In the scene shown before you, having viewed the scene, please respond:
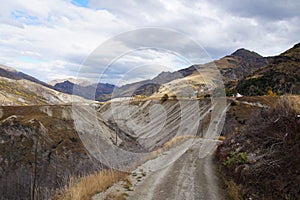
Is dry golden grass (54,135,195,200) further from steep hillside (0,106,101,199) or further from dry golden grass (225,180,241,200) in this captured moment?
steep hillside (0,106,101,199)

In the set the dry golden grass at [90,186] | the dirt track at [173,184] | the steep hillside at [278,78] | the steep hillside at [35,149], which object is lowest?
the steep hillside at [35,149]

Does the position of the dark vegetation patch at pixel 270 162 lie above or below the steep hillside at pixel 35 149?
above

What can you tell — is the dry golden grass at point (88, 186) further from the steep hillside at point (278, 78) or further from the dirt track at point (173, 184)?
the steep hillside at point (278, 78)

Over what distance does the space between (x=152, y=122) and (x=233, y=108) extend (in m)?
22.0

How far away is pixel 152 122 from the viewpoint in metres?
70.4

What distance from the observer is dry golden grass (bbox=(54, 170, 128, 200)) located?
28.8 ft

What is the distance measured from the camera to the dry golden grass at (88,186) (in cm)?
877

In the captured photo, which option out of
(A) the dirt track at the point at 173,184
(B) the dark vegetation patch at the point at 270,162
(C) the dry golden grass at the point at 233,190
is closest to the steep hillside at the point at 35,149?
(A) the dirt track at the point at 173,184

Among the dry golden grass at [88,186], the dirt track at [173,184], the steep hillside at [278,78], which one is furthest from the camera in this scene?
the steep hillside at [278,78]

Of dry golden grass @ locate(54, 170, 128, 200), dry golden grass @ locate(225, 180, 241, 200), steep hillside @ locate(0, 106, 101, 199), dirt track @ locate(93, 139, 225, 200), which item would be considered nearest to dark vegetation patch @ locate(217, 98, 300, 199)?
dry golden grass @ locate(225, 180, 241, 200)

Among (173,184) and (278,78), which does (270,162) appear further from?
(278,78)

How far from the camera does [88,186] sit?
985 cm

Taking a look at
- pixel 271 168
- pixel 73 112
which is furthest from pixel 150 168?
pixel 73 112

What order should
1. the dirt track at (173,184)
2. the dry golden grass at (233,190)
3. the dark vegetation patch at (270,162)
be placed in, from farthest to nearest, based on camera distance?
the dirt track at (173,184) → the dry golden grass at (233,190) → the dark vegetation patch at (270,162)
